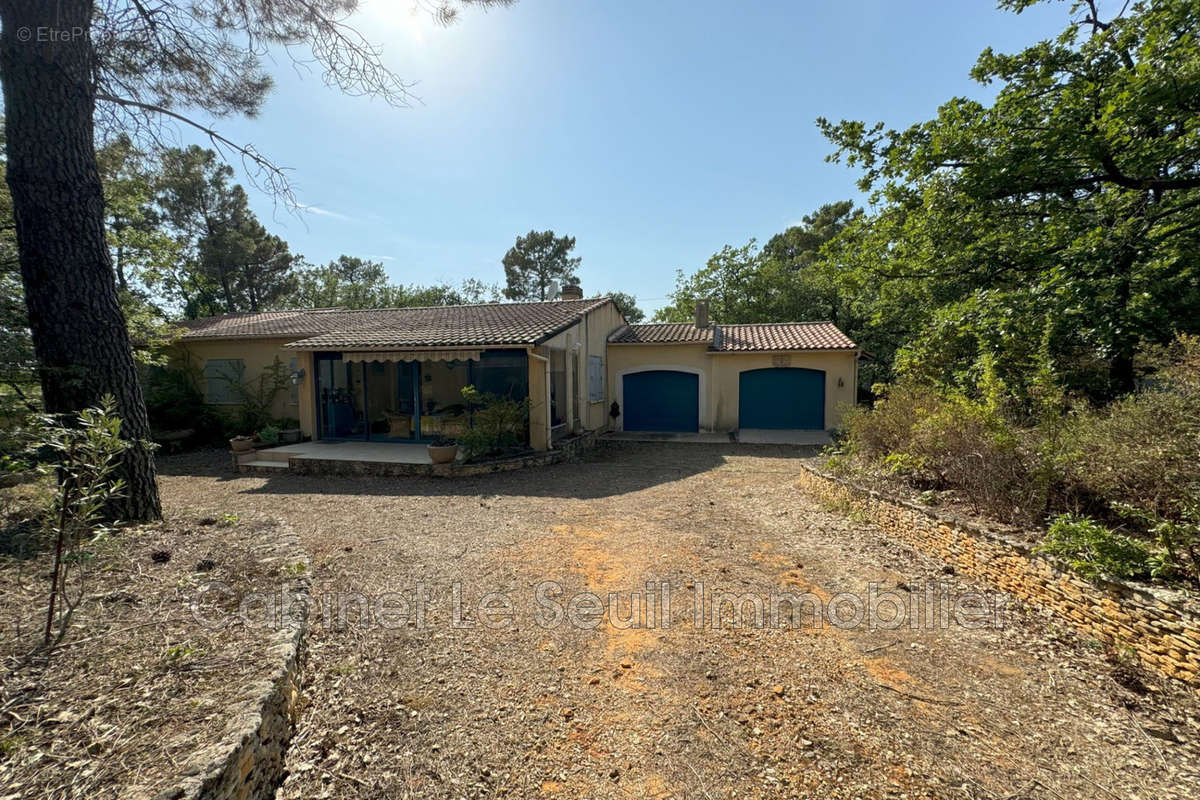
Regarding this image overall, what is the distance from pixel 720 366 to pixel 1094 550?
41.5 feet

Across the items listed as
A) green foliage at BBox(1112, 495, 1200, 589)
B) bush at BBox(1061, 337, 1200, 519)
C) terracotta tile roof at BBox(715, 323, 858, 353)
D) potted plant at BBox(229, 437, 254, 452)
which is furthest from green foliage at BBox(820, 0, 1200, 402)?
potted plant at BBox(229, 437, 254, 452)

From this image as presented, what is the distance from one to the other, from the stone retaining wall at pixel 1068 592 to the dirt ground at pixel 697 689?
18 centimetres

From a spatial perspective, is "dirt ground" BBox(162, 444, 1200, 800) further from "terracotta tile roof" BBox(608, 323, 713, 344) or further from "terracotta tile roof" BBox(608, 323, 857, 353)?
"terracotta tile roof" BBox(608, 323, 713, 344)

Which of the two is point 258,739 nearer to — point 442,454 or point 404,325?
point 442,454

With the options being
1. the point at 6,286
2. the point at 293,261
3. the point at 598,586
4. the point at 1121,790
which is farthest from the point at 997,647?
the point at 293,261

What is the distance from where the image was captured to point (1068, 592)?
12.9 feet

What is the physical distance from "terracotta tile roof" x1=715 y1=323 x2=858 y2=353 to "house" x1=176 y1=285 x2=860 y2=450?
0.07 metres

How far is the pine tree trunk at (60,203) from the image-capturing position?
15.3 ft

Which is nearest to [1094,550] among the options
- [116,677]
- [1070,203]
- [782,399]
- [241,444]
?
[116,677]

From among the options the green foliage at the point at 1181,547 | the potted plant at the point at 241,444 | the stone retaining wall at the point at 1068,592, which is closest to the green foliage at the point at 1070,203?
the stone retaining wall at the point at 1068,592

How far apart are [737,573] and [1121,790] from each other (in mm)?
2937

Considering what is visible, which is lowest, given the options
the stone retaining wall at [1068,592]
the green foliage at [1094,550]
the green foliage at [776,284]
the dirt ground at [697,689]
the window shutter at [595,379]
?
the dirt ground at [697,689]

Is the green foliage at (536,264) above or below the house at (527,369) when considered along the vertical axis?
above

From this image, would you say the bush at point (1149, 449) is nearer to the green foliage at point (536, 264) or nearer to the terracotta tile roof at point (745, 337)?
the terracotta tile roof at point (745, 337)
